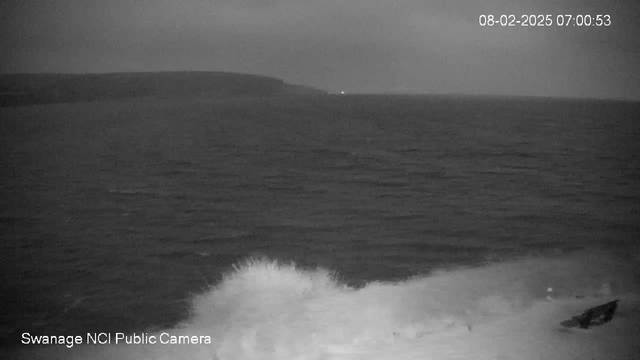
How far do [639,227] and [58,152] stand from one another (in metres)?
8.44

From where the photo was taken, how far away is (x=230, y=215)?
6.81m

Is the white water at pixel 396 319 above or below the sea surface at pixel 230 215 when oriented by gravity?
below

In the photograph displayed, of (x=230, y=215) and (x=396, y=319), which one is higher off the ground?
(x=230, y=215)

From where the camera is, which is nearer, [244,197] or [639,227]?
[639,227]

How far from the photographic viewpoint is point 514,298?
4.91 m

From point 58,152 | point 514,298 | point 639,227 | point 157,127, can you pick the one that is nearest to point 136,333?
point 514,298

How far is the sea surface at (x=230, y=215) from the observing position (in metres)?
5.50

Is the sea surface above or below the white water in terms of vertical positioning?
above

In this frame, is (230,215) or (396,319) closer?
(396,319)

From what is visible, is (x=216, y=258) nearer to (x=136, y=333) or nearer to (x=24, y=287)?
(x=136, y=333)

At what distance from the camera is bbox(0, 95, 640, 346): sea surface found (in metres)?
5.50

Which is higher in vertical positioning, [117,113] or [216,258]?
[117,113]

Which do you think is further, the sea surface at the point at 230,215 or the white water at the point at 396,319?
the sea surface at the point at 230,215

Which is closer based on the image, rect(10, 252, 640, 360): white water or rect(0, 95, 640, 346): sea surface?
rect(10, 252, 640, 360): white water
